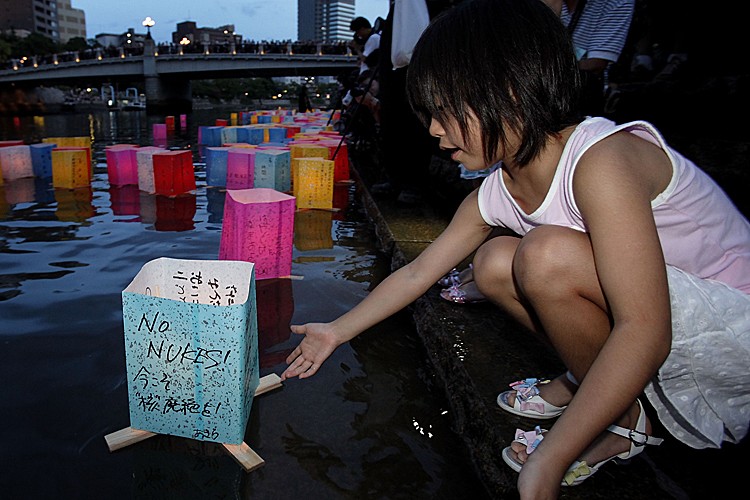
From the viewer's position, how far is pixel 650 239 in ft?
3.47

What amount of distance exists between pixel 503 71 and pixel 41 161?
21.6 ft

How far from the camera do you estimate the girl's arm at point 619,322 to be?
1.03 m

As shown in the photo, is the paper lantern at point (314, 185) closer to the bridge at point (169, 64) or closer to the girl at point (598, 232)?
the girl at point (598, 232)

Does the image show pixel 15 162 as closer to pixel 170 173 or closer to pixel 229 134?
pixel 170 173

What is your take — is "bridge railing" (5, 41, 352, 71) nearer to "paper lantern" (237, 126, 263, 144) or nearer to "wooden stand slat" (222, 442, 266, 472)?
"paper lantern" (237, 126, 263, 144)

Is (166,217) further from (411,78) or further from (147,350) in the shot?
(411,78)

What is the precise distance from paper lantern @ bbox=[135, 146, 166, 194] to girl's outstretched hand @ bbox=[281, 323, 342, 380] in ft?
14.2

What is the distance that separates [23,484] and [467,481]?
126cm

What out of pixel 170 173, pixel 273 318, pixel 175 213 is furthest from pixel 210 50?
pixel 273 318

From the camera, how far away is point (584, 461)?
50.1 inches

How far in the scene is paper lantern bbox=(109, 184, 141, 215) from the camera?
4.70 metres

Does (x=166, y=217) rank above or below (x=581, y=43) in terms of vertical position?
below

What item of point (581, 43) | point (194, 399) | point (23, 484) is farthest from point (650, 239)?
point (581, 43)

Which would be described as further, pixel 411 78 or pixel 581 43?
pixel 581 43
